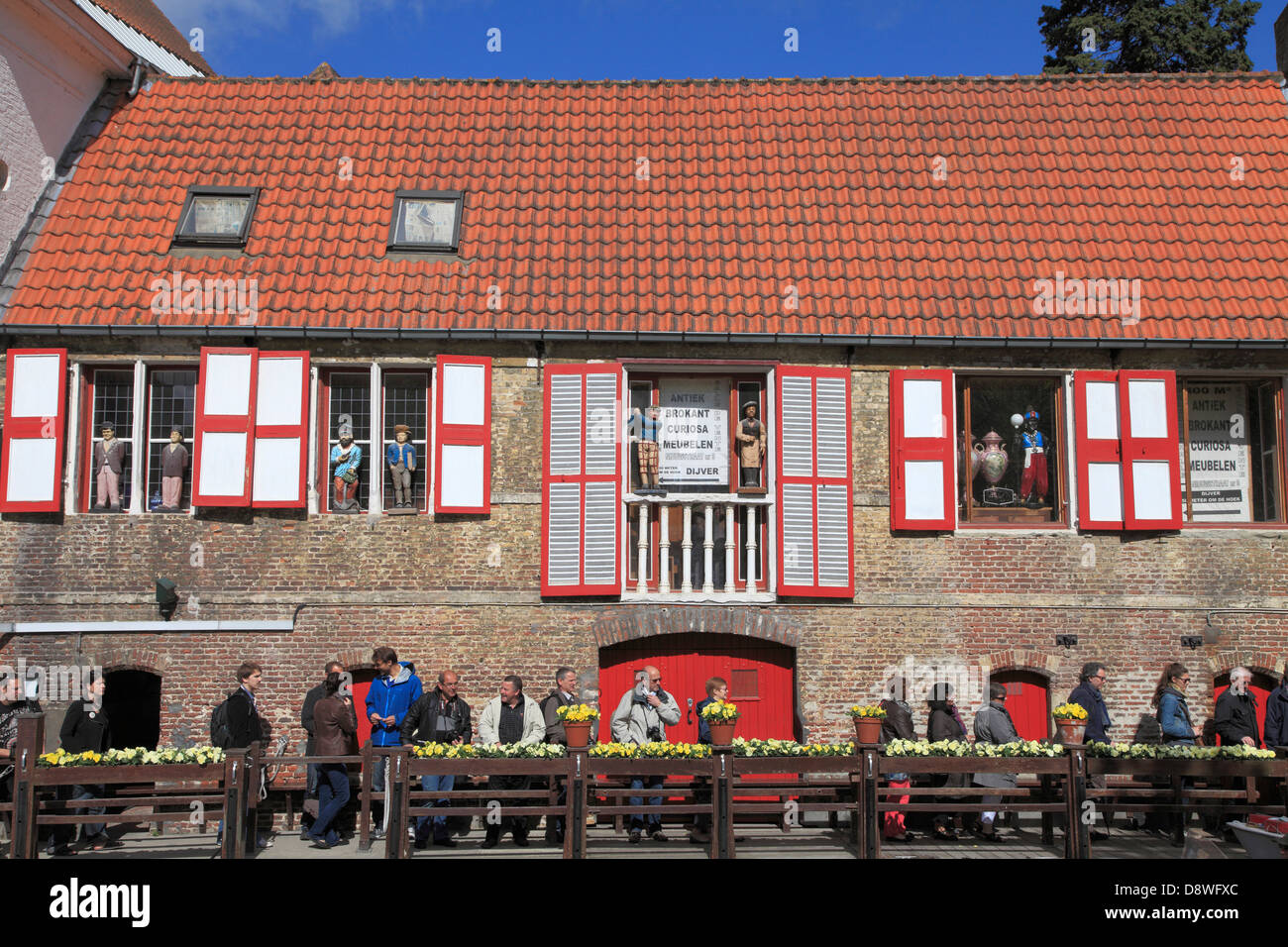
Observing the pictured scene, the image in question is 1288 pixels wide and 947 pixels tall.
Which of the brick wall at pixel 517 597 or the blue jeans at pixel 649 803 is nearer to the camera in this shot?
the blue jeans at pixel 649 803

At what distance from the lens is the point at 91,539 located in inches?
498

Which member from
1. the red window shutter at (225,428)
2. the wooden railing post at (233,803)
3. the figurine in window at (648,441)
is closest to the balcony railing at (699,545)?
the figurine in window at (648,441)

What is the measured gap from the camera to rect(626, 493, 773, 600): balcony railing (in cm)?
1279

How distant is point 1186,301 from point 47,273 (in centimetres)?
1264

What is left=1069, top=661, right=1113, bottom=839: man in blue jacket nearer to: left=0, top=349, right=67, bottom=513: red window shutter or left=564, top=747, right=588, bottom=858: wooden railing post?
left=564, top=747, right=588, bottom=858: wooden railing post

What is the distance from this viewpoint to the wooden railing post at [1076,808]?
966 cm

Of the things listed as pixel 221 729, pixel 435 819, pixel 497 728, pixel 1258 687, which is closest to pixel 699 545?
pixel 497 728

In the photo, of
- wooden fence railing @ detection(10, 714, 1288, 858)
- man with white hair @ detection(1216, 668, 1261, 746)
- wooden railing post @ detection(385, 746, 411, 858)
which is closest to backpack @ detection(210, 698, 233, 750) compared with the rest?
wooden fence railing @ detection(10, 714, 1288, 858)

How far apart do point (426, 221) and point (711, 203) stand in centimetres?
343

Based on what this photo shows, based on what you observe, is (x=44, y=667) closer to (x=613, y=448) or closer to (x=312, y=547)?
(x=312, y=547)

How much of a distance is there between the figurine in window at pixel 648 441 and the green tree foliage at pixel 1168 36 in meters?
12.9

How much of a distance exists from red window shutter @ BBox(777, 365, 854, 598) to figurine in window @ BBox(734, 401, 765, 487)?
22 cm

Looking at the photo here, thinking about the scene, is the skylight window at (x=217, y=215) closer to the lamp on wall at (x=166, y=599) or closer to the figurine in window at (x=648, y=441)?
the lamp on wall at (x=166, y=599)

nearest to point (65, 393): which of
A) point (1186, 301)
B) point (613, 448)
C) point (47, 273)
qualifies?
point (47, 273)
